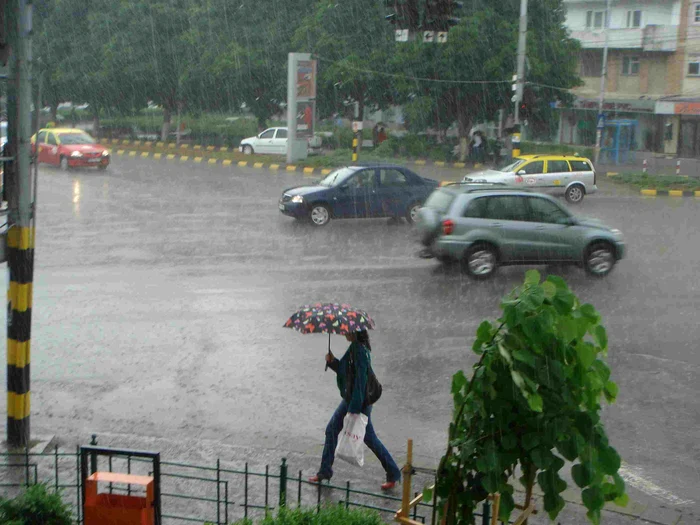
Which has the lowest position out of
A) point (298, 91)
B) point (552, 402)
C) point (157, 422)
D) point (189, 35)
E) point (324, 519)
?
point (157, 422)

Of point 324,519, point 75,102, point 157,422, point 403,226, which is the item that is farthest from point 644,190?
point 75,102

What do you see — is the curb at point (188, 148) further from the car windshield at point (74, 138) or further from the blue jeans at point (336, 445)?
the blue jeans at point (336, 445)

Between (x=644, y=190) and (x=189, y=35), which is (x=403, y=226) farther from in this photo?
(x=189, y=35)

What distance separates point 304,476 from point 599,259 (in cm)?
992

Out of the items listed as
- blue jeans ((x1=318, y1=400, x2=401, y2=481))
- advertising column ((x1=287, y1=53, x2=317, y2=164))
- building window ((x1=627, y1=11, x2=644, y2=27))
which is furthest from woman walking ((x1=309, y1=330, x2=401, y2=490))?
building window ((x1=627, y1=11, x2=644, y2=27))

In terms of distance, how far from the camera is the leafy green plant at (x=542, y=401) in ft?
11.1

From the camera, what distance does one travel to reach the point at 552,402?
339cm

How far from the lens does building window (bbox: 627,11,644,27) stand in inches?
2005

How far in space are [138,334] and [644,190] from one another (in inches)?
932

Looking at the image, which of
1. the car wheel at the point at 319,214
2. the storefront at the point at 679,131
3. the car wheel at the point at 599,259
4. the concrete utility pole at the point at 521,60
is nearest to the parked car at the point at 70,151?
the car wheel at the point at 319,214

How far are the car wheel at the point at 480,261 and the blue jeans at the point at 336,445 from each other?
8.54 meters

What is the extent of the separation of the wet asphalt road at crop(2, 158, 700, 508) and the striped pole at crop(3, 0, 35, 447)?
0.90m

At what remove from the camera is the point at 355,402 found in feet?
22.3

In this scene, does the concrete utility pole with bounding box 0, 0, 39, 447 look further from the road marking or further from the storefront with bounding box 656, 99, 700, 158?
the storefront with bounding box 656, 99, 700, 158
